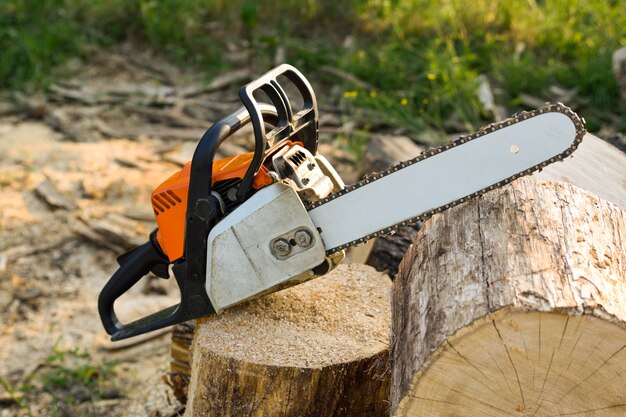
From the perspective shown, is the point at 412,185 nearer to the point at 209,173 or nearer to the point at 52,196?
the point at 209,173

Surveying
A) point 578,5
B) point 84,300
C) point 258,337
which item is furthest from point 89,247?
point 578,5

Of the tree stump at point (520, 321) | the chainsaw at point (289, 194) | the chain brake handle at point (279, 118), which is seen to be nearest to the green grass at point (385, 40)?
the chain brake handle at point (279, 118)

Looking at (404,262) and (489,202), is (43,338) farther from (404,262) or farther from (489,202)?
(489,202)

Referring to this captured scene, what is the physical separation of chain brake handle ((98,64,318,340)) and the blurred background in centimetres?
69

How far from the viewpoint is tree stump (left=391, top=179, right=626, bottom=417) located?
72.4 inches

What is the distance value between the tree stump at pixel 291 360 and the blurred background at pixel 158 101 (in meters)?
0.79

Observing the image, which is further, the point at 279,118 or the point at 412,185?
the point at 279,118

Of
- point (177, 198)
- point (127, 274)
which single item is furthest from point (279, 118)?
point (127, 274)

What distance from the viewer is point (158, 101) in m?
6.14

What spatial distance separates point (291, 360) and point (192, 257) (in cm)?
45

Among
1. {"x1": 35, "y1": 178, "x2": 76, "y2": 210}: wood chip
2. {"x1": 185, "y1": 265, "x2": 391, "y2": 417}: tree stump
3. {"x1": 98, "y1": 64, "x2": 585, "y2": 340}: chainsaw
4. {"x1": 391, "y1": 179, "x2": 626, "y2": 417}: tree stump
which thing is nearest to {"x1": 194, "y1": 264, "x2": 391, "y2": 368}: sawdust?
{"x1": 185, "y1": 265, "x2": 391, "y2": 417}: tree stump

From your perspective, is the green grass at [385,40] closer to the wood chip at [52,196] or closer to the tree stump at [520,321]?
the wood chip at [52,196]

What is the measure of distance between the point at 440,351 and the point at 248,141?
392 cm

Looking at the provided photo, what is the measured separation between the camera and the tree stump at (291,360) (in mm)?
2350
